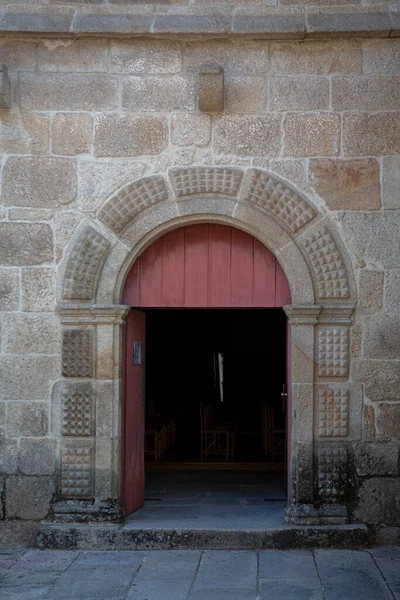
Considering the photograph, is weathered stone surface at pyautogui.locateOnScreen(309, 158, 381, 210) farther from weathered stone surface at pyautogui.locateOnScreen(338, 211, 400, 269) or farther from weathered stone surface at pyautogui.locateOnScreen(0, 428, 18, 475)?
weathered stone surface at pyautogui.locateOnScreen(0, 428, 18, 475)

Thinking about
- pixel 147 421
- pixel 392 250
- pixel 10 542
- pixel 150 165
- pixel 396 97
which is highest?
pixel 396 97

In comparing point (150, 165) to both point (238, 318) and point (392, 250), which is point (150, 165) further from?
point (238, 318)

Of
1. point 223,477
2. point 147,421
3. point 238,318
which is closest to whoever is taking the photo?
point 223,477

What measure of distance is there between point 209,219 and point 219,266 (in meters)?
0.39

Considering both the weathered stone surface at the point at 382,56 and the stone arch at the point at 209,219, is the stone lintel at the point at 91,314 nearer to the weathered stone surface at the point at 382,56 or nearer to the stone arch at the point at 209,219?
the stone arch at the point at 209,219

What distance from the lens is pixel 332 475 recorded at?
5.41 metres

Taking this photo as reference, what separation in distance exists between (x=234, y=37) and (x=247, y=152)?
2.85 ft

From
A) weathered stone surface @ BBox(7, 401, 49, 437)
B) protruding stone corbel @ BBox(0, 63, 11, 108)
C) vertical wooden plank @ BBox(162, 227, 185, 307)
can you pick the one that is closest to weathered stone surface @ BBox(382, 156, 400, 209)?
vertical wooden plank @ BBox(162, 227, 185, 307)

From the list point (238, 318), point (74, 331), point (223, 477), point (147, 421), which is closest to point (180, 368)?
point (238, 318)

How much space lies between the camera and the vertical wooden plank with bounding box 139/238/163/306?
5758mm

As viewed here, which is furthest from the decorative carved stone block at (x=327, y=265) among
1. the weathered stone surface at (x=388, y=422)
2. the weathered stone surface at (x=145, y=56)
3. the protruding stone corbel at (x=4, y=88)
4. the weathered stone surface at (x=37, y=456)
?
the protruding stone corbel at (x=4, y=88)

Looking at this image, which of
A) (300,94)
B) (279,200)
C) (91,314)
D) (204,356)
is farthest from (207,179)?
(204,356)

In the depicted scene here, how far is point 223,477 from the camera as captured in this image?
771 cm

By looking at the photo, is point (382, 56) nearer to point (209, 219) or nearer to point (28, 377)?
point (209, 219)
